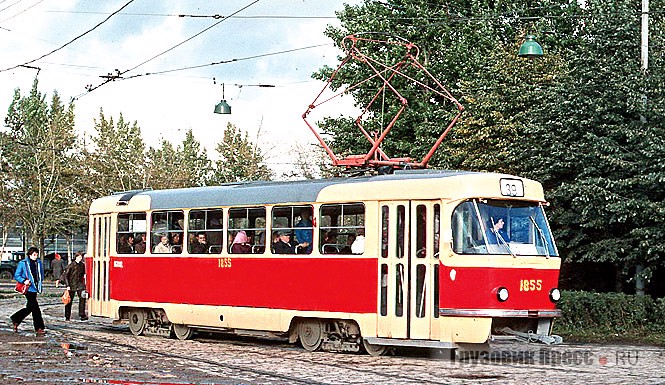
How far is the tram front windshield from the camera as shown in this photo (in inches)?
677

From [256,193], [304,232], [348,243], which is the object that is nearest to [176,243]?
[256,193]

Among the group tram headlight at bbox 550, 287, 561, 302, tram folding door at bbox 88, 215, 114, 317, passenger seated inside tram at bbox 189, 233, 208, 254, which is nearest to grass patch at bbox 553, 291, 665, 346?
tram headlight at bbox 550, 287, 561, 302

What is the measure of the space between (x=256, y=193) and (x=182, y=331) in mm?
3596

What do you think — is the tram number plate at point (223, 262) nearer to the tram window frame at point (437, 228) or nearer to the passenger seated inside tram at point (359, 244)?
the passenger seated inside tram at point (359, 244)

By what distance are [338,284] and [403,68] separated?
2399 cm

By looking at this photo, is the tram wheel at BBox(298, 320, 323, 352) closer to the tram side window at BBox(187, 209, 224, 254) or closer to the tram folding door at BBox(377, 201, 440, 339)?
the tram folding door at BBox(377, 201, 440, 339)

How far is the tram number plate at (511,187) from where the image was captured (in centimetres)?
1772

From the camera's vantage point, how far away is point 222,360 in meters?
17.6

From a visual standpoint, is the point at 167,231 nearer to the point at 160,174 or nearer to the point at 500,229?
the point at 500,229

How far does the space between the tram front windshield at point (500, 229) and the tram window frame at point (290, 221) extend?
2979 mm

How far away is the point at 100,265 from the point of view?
24.2 metres

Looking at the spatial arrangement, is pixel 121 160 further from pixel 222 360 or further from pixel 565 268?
pixel 222 360

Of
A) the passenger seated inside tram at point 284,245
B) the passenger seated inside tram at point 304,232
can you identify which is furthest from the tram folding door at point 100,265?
the passenger seated inside tram at point 304,232

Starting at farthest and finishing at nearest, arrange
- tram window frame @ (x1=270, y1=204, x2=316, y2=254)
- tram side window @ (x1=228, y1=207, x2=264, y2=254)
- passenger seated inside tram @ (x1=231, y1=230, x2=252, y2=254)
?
passenger seated inside tram @ (x1=231, y1=230, x2=252, y2=254)
tram side window @ (x1=228, y1=207, x2=264, y2=254)
tram window frame @ (x1=270, y1=204, x2=316, y2=254)
